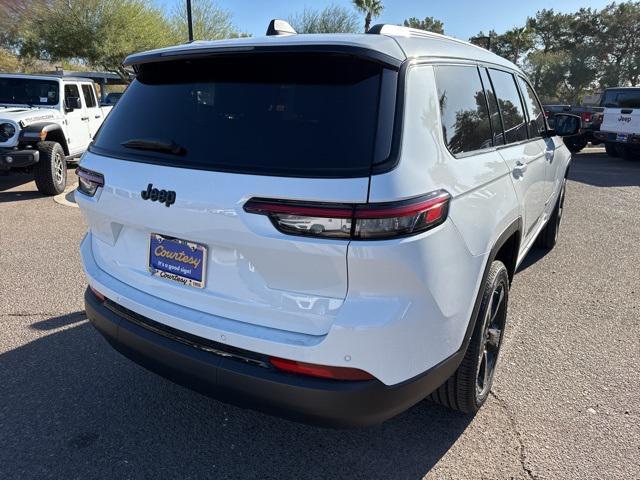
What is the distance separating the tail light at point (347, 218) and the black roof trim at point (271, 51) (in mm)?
555

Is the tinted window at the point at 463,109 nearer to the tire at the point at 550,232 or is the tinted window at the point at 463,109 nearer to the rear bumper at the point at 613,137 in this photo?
the tire at the point at 550,232

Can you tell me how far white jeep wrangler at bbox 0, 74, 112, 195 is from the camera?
23.8ft

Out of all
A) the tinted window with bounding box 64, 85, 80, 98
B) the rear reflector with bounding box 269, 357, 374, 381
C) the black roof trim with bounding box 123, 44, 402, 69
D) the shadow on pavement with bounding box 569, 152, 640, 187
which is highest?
the black roof trim with bounding box 123, 44, 402, 69

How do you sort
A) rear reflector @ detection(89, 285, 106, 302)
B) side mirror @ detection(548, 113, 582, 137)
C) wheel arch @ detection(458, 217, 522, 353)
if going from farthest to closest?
side mirror @ detection(548, 113, 582, 137), rear reflector @ detection(89, 285, 106, 302), wheel arch @ detection(458, 217, 522, 353)

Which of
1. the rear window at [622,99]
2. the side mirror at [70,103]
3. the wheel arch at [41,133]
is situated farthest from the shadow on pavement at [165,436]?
the rear window at [622,99]

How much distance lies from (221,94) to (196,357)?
110cm

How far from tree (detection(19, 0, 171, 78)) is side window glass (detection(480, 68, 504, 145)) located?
75.7ft

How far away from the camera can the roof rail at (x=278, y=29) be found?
2658 millimetres

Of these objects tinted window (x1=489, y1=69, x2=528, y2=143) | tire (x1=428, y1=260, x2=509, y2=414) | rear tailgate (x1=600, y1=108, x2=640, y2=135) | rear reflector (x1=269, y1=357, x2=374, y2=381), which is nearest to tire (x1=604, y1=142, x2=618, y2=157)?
rear tailgate (x1=600, y1=108, x2=640, y2=135)

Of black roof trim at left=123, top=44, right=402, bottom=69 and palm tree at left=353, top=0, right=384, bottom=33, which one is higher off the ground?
palm tree at left=353, top=0, right=384, bottom=33

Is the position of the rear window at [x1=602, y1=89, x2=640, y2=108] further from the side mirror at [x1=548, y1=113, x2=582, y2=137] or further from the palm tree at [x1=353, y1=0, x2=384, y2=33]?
the palm tree at [x1=353, y1=0, x2=384, y2=33]

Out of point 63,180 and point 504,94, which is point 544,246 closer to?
point 504,94

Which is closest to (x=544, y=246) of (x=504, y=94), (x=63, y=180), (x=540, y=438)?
(x=504, y=94)

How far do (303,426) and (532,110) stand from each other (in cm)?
306
